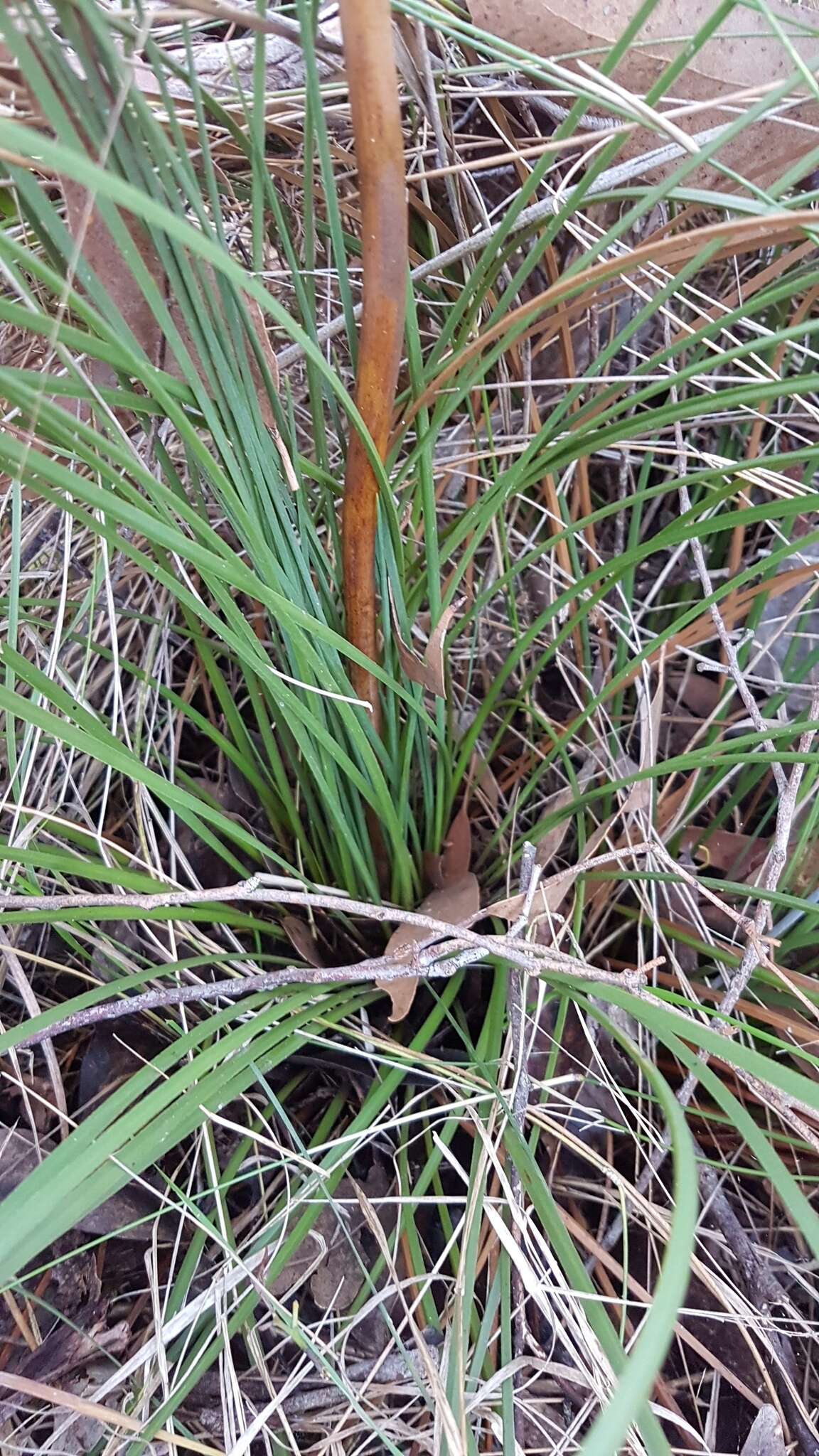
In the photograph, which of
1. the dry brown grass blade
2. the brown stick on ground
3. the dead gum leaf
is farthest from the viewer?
the dead gum leaf

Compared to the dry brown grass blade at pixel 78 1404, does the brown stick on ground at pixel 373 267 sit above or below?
above

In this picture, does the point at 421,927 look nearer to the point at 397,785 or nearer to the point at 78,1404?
the point at 397,785

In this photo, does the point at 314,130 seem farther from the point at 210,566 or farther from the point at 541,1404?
the point at 541,1404

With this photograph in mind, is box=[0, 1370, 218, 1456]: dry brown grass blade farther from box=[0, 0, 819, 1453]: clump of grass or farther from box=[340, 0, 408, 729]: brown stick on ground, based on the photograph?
box=[340, 0, 408, 729]: brown stick on ground

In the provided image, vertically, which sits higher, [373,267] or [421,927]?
[373,267]

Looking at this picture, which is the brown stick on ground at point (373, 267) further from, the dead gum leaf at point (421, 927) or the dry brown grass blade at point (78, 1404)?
the dry brown grass blade at point (78, 1404)

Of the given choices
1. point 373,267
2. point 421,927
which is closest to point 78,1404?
point 421,927

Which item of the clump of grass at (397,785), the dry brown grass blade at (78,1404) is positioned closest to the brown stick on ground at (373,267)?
the clump of grass at (397,785)

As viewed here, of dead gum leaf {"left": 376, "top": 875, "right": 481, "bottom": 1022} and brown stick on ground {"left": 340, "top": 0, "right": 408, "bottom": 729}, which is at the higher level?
brown stick on ground {"left": 340, "top": 0, "right": 408, "bottom": 729}

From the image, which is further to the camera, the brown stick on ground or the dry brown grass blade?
the dry brown grass blade

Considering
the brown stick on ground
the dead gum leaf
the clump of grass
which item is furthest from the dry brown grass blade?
the brown stick on ground
